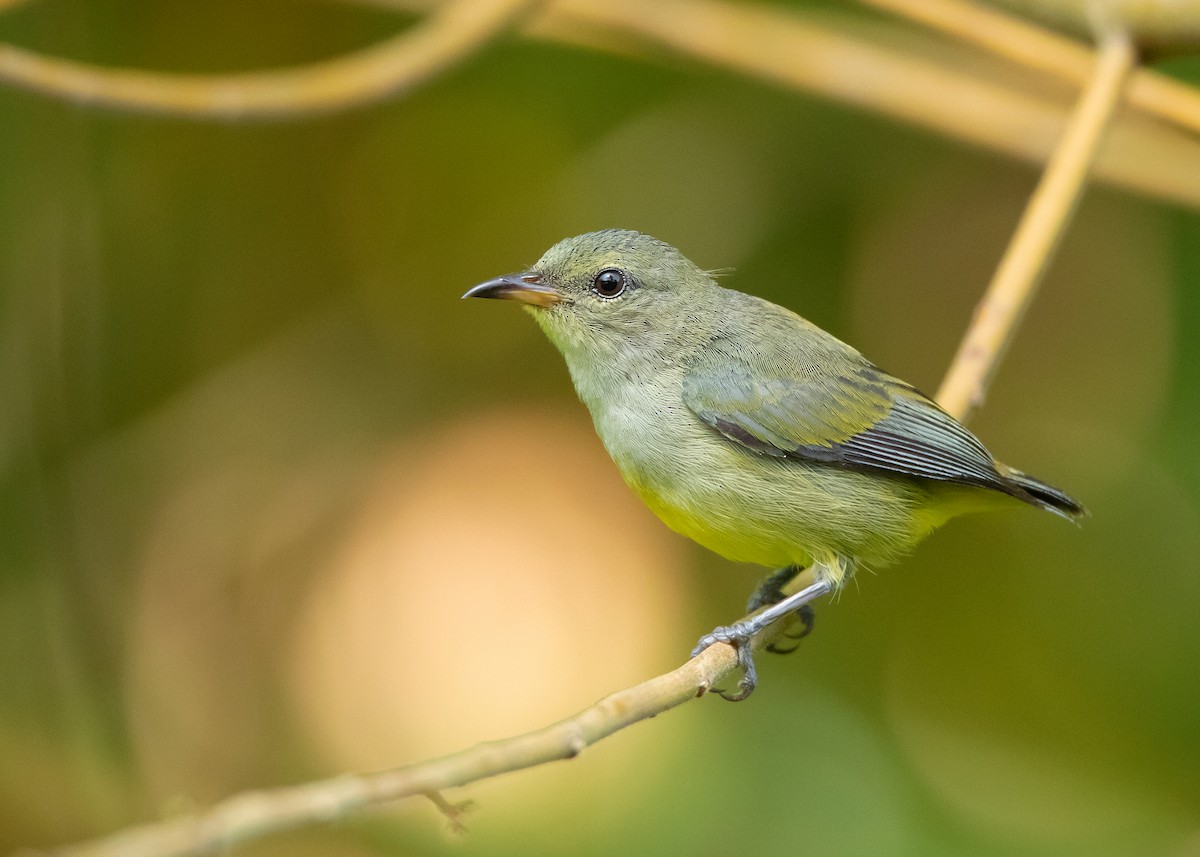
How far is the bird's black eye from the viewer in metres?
3.99

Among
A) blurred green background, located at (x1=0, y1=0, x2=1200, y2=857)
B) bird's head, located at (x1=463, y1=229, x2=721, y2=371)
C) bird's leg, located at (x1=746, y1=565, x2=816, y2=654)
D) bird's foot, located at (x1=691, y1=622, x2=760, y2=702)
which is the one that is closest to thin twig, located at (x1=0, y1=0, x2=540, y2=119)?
bird's head, located at (x1=463, y1=229, x2=721, y2=371)

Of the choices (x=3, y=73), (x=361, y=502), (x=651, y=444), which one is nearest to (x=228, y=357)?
(x=361, y=502)

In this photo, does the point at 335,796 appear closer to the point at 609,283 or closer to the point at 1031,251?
the point at 609,283

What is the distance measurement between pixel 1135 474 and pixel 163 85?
13.7ft

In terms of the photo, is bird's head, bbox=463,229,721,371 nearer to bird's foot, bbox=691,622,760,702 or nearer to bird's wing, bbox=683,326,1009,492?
bird's wing, bbox=683,326,1009,492

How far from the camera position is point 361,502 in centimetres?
582

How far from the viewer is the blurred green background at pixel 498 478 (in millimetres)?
4883

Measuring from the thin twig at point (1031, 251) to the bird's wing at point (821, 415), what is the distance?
0.39 ft

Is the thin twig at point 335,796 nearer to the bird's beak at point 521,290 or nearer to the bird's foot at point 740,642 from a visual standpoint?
the bird's foot at point 740,642

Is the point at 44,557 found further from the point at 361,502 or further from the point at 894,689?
the point at 894,689

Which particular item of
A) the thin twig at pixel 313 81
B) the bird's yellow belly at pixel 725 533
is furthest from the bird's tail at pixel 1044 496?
the thin twig at pixel 313 81

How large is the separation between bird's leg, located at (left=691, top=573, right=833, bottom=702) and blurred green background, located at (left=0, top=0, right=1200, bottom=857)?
1337 millimetres

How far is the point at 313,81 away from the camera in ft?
14.1

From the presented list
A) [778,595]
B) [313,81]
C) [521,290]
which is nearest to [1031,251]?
[778,595]
